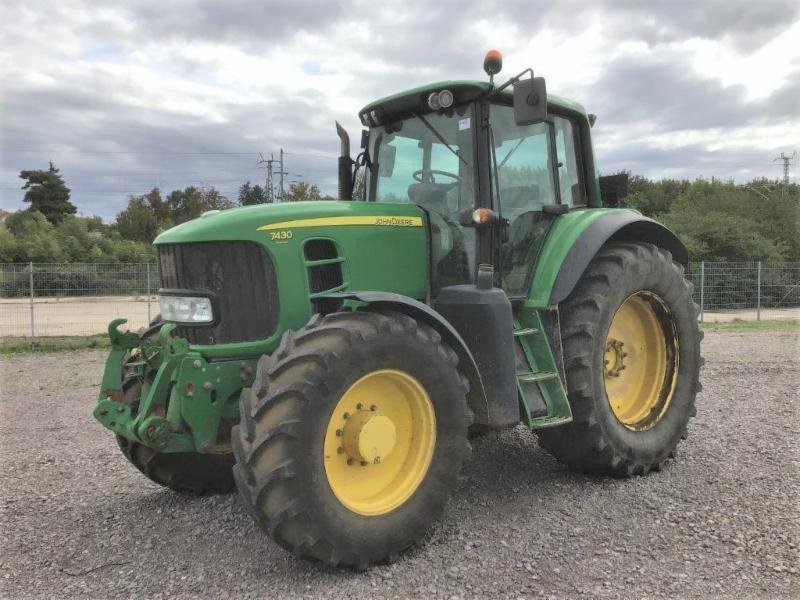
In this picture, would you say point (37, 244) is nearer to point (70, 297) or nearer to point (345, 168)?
point (70, 297)

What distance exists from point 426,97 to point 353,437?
2286mm

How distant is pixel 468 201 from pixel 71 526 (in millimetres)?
3049

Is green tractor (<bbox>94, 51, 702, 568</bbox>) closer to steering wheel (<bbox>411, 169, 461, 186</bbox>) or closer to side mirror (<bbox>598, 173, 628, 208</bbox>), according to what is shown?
steering wheel (<bbox>411, 169, 461, 186</bbox>)

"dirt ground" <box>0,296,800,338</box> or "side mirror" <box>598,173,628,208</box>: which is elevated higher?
"side mirror" <box>598,173,628,208</box>

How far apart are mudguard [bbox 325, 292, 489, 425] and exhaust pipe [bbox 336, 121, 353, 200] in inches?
73.0

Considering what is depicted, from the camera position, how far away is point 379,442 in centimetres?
319

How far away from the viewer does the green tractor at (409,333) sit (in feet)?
9.92

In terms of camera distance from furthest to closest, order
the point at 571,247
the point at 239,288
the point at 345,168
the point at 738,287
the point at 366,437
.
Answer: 1. the point at 738,287
2. the point at 345,168
3. the point at 571,247
4. the point at 239,288
5. the point at 366,437

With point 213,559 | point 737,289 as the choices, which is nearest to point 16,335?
point 213,559

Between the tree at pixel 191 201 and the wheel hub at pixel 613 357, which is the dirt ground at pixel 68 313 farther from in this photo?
the tree at pixel 191 201

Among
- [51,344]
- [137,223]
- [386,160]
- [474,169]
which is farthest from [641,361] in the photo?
[137,223]

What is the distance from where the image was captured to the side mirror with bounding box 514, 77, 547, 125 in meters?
3.65

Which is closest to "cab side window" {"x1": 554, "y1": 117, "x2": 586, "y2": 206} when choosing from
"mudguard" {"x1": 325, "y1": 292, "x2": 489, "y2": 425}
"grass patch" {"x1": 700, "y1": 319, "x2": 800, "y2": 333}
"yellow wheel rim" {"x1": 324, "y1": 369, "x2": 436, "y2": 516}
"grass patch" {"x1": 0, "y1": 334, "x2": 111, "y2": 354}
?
"mudguard" {"x1": 325, "y1": 292, "x2": 489, "y2": 425}

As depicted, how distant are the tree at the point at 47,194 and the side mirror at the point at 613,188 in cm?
5548
